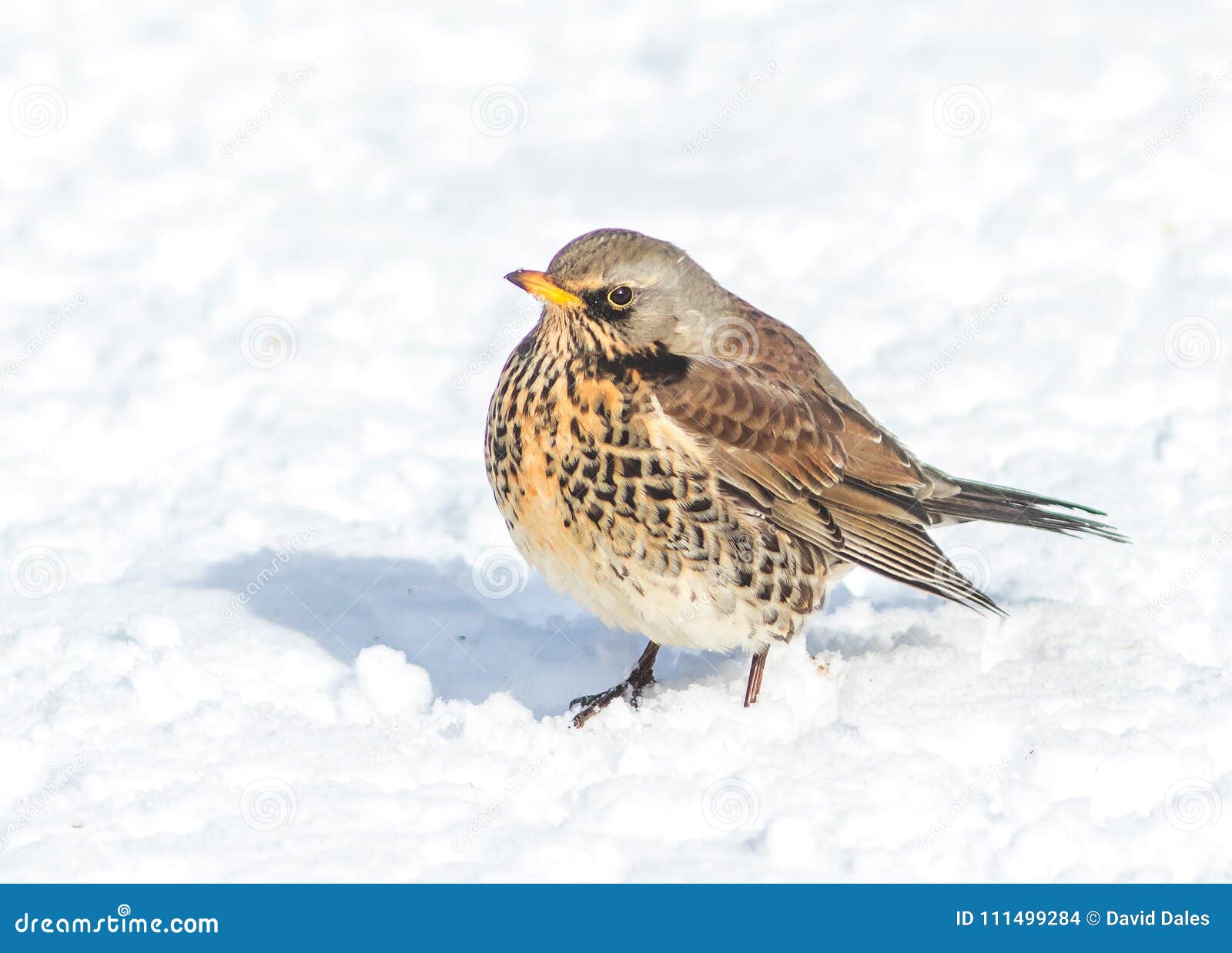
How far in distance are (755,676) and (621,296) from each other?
1.37 m

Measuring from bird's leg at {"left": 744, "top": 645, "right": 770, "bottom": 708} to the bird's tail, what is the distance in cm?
88

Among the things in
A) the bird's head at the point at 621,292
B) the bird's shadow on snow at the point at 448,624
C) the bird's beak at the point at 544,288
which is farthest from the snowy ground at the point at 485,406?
the bird's beak at the point at 544,288

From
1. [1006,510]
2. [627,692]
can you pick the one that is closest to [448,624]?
[627,692]

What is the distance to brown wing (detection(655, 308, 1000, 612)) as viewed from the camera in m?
4.87

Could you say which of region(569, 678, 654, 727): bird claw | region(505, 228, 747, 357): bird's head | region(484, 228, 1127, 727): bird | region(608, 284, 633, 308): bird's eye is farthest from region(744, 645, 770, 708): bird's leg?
region(608, 284, 633, 308): bird's eye

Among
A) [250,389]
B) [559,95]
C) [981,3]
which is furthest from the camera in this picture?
[981,3]

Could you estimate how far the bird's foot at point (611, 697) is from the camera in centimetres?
498

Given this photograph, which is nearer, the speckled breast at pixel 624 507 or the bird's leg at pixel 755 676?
the speckled breast at pixel 624 507

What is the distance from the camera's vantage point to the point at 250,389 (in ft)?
24.6


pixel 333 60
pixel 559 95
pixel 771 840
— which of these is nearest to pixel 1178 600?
pixel 771 840

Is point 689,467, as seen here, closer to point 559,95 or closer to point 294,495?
point 294,495

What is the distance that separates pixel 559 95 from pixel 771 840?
7385mm

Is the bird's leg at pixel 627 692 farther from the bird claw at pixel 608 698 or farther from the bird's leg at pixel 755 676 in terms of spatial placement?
the bird's leg at pixel 755 676

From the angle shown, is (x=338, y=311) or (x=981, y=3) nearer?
(x=338, y=311)
